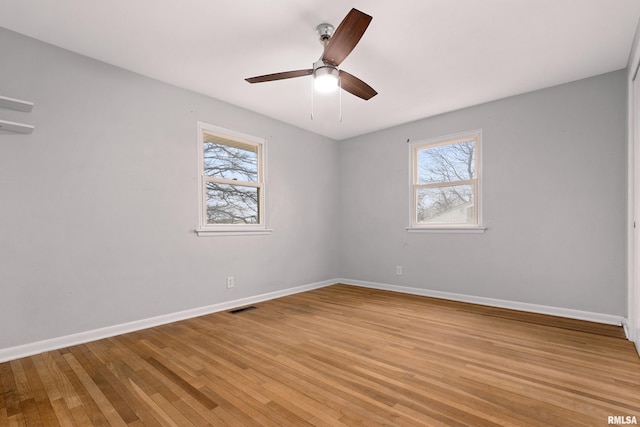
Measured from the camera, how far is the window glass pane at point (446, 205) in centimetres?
421

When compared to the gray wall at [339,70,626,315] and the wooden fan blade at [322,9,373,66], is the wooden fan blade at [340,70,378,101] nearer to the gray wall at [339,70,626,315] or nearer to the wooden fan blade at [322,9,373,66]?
the wooden fan blade at [322,9,373,66]

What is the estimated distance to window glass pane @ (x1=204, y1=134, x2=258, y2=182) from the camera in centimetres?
381

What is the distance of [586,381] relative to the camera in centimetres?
196

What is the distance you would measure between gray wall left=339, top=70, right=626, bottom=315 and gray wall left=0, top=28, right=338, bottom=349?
2.58 metres

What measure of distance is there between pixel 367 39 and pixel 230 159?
2.28m

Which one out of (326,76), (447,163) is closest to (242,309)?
(326,76)

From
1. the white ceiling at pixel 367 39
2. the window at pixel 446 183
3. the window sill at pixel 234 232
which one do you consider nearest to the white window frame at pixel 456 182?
the window at pixel 446 183

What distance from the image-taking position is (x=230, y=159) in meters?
4.04

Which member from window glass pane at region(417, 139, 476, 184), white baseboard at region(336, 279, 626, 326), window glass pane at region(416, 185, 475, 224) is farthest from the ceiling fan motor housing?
white baseboard at region(336, 279, 626, 326)

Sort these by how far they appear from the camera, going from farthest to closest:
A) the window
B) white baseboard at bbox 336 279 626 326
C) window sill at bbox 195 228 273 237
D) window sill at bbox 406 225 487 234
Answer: the window
window sill at bbox 406 225 487 234
window sill at bbox 195 228 273 237
white baseboard at bbox 336 279 626 326

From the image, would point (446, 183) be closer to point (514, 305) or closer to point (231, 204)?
point (514, 305)

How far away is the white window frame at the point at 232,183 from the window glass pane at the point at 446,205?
2336mm

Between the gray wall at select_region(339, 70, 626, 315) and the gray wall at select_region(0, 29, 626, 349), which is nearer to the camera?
the gray wall at select_region(0, 29, 626, 349)

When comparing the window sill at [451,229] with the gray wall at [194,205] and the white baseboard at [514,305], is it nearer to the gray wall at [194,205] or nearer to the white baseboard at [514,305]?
the gray wall at [194,205]
